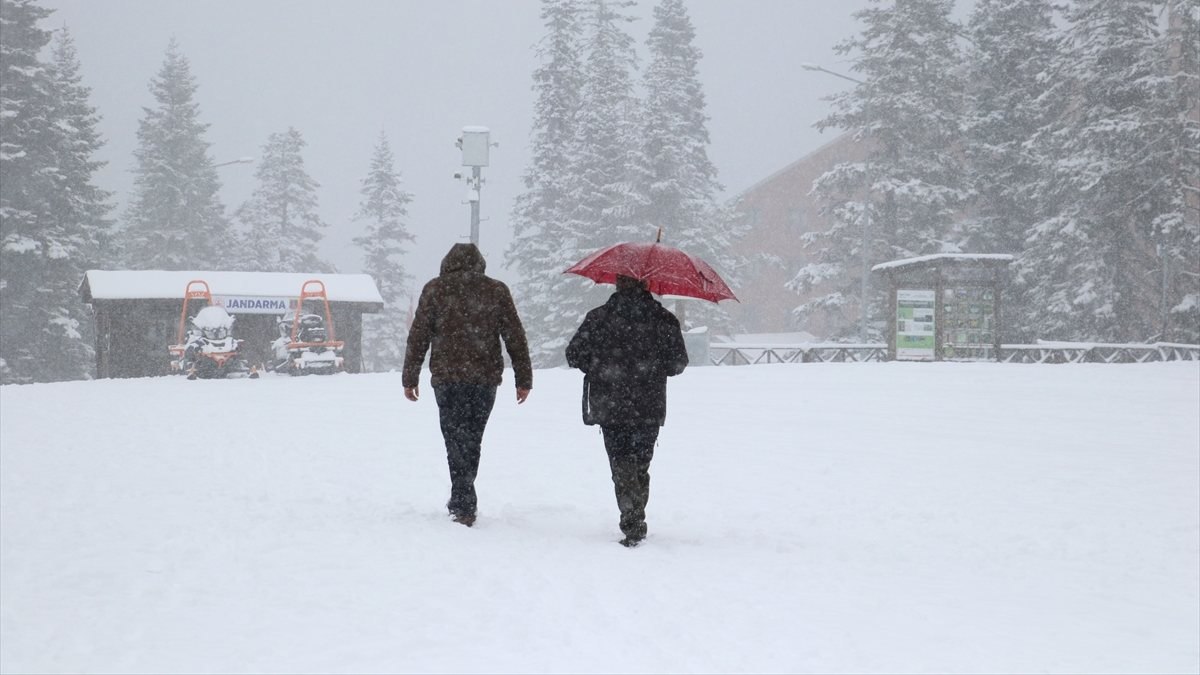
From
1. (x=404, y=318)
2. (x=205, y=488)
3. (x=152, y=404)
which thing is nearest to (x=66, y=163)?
(x=152, y=404)

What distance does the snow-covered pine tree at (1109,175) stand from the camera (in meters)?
30.6

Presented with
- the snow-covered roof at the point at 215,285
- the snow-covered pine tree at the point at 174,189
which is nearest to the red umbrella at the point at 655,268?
the snow-covered roof at the point at 215,285

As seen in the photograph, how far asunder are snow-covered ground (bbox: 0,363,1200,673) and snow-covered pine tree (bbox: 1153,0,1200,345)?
60.6 feet

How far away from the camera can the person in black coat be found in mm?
6992

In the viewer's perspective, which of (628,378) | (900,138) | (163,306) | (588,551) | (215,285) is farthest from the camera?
(900,138)

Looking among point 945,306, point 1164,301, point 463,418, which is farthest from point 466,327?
point 1164,301

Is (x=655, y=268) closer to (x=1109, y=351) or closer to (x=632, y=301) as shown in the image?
(x=632, y=301)

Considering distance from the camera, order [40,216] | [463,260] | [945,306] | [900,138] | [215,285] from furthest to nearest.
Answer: [900,138] → [40,216] → [215,285] → [945,306] → [463,260]

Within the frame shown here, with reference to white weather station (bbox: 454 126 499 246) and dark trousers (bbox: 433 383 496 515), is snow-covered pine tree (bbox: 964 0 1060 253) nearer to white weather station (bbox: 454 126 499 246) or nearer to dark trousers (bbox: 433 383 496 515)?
white weather station (bbox: 454 126 499 246)

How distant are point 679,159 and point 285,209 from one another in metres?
28.4

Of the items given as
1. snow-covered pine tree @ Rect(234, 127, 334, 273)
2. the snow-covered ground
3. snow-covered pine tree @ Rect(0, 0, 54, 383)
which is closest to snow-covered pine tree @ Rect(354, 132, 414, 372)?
snow-covered pine tree @ Rect(234, 127, 334, 273)

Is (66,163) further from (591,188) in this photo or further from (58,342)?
(591,188)

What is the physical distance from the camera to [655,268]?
7.14 metres

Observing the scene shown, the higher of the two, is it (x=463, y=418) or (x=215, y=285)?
(x=215, y=285)
